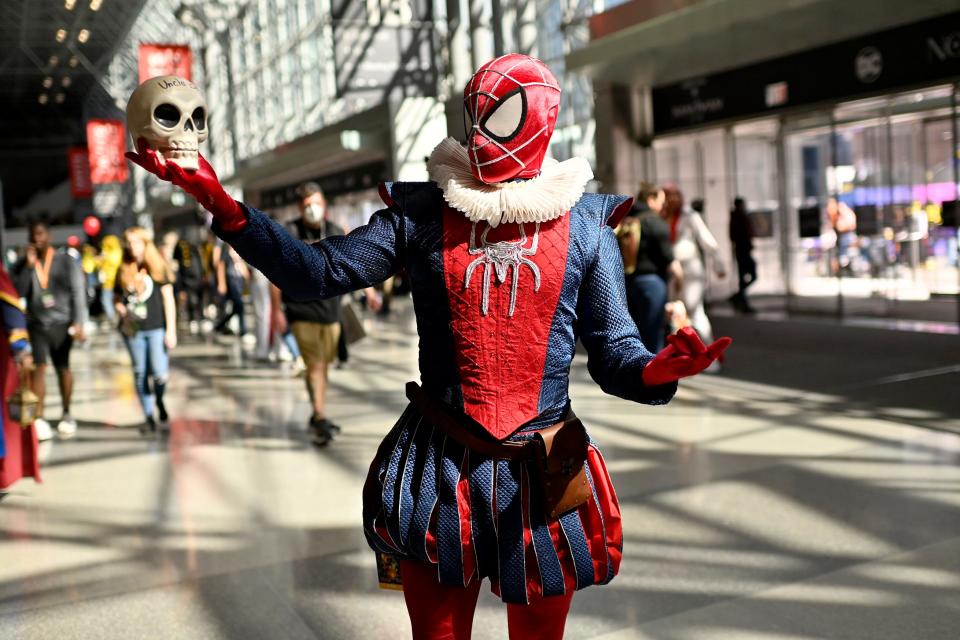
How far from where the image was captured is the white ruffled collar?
6.78 ft

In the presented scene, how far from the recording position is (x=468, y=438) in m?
2.09

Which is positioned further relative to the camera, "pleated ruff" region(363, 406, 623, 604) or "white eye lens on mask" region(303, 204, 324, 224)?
"white eye lens on mask" region(303, 204, 324, 224)

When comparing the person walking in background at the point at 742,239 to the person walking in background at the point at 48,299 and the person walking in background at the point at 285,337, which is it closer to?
the person walking in background at the point at 285,337

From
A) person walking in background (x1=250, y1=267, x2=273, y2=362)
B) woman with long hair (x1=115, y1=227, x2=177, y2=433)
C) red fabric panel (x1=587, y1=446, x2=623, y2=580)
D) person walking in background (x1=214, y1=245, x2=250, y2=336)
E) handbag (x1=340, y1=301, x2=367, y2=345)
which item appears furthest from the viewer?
person walking in background (x1=214, y1=245, x2=250, y2=336)

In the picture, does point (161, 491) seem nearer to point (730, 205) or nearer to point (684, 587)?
point (684, 587)

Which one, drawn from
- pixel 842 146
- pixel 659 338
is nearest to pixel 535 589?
pixel 659 338

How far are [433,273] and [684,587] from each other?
2.31m

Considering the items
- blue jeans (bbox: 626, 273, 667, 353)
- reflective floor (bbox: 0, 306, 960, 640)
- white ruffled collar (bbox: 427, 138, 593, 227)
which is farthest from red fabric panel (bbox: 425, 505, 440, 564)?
blue jeans (bbox: 626, 273, 667, 353)

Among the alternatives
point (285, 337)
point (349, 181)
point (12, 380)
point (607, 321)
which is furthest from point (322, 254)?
point (349, 181)

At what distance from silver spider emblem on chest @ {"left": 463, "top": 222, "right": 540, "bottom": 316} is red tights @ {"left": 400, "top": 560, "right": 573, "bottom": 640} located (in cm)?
60

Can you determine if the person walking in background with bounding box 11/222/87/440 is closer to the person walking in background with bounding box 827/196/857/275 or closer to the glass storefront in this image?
the glass storefront

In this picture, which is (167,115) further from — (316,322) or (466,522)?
(316,322)

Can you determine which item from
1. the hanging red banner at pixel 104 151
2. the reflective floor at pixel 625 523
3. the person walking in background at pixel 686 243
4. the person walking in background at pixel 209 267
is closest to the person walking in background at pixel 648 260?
the person walking in background at pixel 686 243

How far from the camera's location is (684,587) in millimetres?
3922
